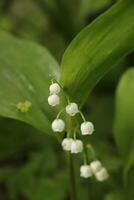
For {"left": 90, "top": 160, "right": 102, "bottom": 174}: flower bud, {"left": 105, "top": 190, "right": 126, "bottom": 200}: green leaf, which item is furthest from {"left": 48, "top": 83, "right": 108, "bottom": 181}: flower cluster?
{"left": 105, "top": 190, "right": 126, "bottom": 200}: green leaf

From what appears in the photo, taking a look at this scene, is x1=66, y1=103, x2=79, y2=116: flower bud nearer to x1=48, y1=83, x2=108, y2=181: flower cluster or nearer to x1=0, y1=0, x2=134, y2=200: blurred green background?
x1=48, y1=83, x2=108, y2=181: flower cluster

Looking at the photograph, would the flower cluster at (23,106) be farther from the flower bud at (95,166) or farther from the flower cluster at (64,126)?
the flower bud at (95,166)

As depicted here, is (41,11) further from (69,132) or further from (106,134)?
(69,132)

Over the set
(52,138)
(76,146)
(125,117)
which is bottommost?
(76,146)

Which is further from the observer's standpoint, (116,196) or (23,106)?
(116,196)

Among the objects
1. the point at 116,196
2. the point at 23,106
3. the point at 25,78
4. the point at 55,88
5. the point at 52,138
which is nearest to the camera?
the point at 55,88

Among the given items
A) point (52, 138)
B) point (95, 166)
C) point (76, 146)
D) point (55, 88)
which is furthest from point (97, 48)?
point (52, 138)

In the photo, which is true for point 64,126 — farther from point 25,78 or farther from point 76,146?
point 25,78

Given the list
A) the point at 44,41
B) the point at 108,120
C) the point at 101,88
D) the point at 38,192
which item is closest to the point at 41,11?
the point at 44,41

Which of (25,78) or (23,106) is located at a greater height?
(25,78)
